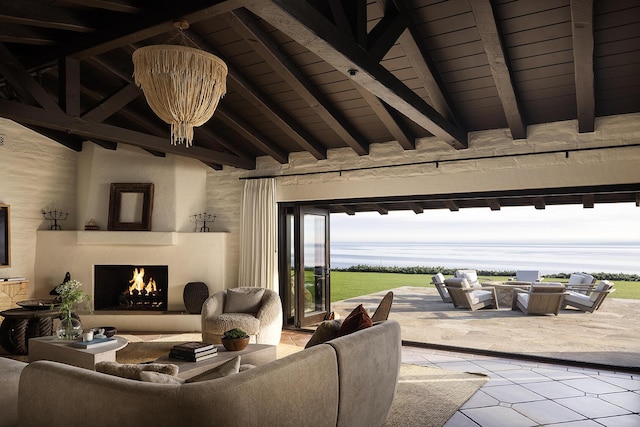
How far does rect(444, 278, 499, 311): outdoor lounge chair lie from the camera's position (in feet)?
29.4

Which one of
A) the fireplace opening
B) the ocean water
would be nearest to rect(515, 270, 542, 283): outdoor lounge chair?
the ocean water

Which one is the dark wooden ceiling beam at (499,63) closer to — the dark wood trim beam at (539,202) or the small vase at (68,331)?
the dark wood trim beam at (539,202)

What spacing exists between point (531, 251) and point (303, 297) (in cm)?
1157

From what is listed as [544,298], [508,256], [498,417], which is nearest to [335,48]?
[498,417]

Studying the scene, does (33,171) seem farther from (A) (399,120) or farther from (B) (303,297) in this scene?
(A) (399,120)

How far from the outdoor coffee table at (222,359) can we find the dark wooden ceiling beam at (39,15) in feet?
9.30

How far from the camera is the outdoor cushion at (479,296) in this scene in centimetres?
898

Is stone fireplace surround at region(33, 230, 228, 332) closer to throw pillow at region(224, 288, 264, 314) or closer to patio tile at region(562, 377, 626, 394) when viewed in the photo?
throw pillow at region(224, 288, 264, 314)

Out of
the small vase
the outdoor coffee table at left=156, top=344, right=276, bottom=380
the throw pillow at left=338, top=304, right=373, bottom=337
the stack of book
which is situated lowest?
the outdoor coffee table at left=156, top=344, right=276, bottom=380

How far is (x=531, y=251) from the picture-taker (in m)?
16.1

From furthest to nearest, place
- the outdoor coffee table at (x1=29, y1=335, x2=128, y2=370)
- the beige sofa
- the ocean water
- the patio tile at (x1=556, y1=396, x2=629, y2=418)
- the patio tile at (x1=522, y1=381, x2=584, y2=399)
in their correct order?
the ocean water, the outdoor coffee table at (x1=29, y1=335, x2=128, y2=370), the patio tile at (x1=522, y1=381, x2=584, y2=399), the patio tile at (x1=556, y1=396, x2=629, y2=418), the beige sofa

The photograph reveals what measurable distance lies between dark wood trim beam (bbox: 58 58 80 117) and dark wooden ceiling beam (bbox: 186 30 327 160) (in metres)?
1.09

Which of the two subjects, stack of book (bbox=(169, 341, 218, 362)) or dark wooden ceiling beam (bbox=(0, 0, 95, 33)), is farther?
stack of book (bbox=(169, 341, 218, 362))

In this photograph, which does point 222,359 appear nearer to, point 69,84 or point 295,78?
point 295,78
